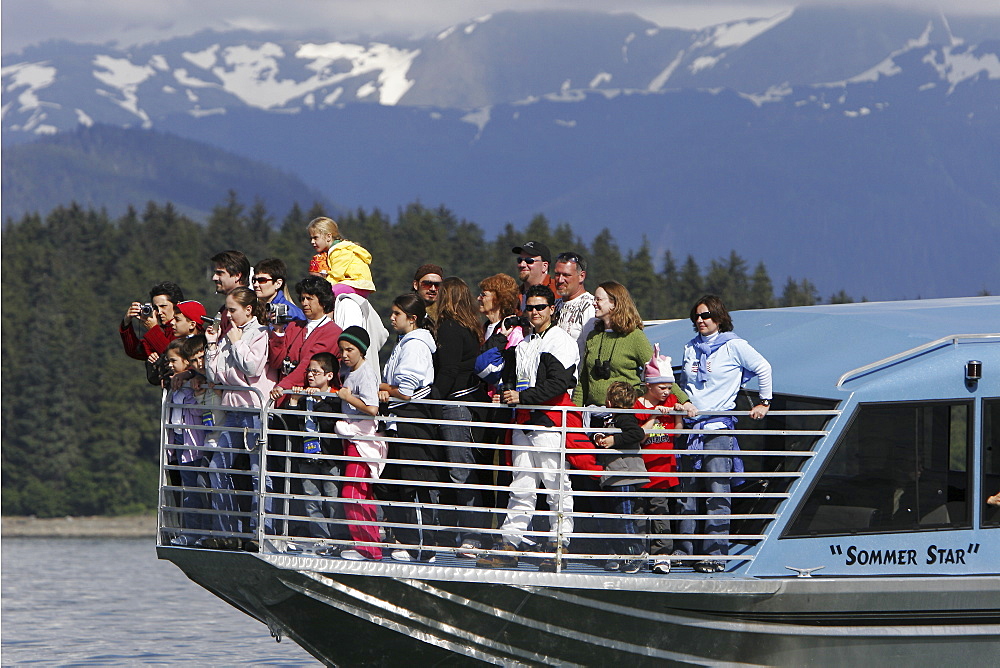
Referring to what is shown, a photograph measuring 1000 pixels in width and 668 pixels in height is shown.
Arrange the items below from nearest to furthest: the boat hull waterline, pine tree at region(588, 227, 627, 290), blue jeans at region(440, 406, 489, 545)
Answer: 1. the boat hull waterline
2. blue jeans at region(440, 406, 489, 545)
3. pine tree at region(588, 227, 627, 290)

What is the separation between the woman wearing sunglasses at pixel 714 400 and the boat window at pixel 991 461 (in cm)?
166

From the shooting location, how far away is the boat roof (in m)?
11.6

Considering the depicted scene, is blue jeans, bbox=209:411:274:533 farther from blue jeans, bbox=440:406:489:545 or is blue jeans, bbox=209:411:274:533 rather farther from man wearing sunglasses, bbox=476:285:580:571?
man wearing sunglasses, bbox=476:285:580:571

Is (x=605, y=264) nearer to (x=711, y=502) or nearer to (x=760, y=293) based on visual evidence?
(x=760, y=293)

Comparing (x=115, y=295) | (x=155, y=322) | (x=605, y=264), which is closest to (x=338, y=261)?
(x=155, y=322)

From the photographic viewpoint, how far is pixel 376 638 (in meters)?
11.4

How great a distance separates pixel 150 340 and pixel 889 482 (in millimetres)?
6038

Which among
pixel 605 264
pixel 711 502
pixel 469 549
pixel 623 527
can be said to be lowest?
pixel 469 549

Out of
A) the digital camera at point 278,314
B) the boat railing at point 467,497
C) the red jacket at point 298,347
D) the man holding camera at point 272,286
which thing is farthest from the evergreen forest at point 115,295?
the boat railing at point 467,497

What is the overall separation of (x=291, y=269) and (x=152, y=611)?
56854 mm

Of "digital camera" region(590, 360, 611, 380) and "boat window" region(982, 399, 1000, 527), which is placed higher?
"digital camera" region(590, 360, 611, 380)

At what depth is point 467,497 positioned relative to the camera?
11383 millimetres

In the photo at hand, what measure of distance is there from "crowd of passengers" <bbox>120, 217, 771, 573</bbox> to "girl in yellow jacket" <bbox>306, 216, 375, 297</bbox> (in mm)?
648

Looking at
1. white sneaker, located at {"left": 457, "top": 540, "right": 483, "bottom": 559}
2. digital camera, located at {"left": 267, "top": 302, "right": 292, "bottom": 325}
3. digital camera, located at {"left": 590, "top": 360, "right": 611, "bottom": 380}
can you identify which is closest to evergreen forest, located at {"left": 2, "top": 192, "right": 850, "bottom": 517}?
digital camera, located at {"left": 267, "top": 302, "right": 292, "bottom": 325}
